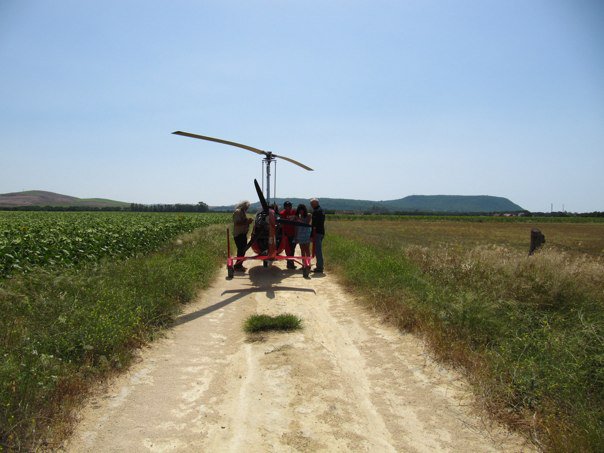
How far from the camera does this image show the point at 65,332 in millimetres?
4348

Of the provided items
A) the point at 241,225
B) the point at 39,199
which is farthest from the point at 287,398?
the point at 39,199

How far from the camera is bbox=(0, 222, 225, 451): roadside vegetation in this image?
3135 millimetres

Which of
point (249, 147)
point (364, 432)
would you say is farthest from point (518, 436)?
point (249, 147)

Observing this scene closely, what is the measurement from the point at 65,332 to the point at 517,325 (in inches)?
238

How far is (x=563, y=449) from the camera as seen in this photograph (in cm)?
282

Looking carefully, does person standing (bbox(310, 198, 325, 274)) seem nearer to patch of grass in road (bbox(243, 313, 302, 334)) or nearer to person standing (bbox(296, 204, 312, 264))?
person standing (bbox(296, 204, 312, 264))

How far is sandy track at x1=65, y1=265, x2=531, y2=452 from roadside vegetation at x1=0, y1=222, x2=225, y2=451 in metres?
Answer: 0.27

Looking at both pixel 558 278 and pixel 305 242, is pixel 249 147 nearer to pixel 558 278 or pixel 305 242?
pixel 305 242

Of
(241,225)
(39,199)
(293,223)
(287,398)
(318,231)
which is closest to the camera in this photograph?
(287,398)

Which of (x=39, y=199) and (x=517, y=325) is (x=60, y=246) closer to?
(x=517, y=325)

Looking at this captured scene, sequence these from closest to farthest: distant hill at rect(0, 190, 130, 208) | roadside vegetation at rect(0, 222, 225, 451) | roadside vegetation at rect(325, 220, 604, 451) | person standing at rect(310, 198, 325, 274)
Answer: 1. roadside vegetation at rect(0, 222, 225, 451)
2. roadside vegetation at rect(325, 220, 604, 451)
3. person standing at rect(310, 198, 325, 274)
4. distant hill at rect(0, 190, 130, 208)

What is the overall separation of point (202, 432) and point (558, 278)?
6672 mm

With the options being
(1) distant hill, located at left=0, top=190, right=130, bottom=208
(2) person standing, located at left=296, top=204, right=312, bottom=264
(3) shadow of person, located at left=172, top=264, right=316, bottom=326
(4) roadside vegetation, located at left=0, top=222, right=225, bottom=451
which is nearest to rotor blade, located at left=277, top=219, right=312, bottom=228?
(2) person standing, located at left=296, top=204, right=312, bottom=264

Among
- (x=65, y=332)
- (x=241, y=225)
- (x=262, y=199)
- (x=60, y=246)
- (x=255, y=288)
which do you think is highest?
(x=262, y=199)
